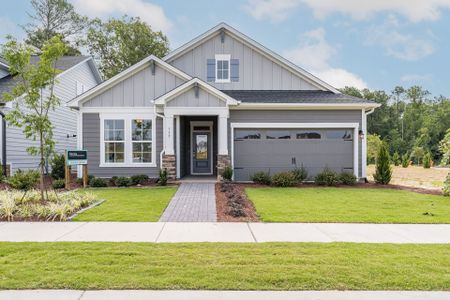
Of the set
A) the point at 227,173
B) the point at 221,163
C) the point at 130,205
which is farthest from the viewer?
the point at 221,163

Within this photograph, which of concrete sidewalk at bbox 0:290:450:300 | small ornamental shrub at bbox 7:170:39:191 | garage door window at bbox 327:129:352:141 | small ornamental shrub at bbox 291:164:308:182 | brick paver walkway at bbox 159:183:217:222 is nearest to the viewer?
concrete sidewalk at bbox 0:290:450:300

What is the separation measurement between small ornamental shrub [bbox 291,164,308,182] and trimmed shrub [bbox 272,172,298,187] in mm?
412

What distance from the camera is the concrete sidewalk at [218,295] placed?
364 cm

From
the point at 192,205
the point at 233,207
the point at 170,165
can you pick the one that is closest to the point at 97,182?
the point at 170,165

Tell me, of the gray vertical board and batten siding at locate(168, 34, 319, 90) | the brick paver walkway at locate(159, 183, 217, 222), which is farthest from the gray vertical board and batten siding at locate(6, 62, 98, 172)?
the brick paver walkway at locate(159, 183, 217, 222)

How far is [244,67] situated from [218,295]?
13914 millimetres

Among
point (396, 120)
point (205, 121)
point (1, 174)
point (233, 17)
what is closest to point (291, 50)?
point (233, 17)

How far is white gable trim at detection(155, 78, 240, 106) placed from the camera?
1331 cm

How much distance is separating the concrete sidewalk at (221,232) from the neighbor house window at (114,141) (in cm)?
743

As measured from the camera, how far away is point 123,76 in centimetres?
1450

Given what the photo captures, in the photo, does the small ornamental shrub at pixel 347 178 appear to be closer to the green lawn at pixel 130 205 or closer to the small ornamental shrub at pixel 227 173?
the small ornamental shrub at pixel 227 173

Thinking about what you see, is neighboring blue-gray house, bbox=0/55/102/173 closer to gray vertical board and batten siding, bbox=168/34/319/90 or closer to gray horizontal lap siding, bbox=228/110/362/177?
gray vertical board and batten siding, bbox=168/34/319/90

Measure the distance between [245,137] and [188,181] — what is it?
3.16 metres

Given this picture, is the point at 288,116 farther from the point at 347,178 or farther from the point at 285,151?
the point at 347,178
